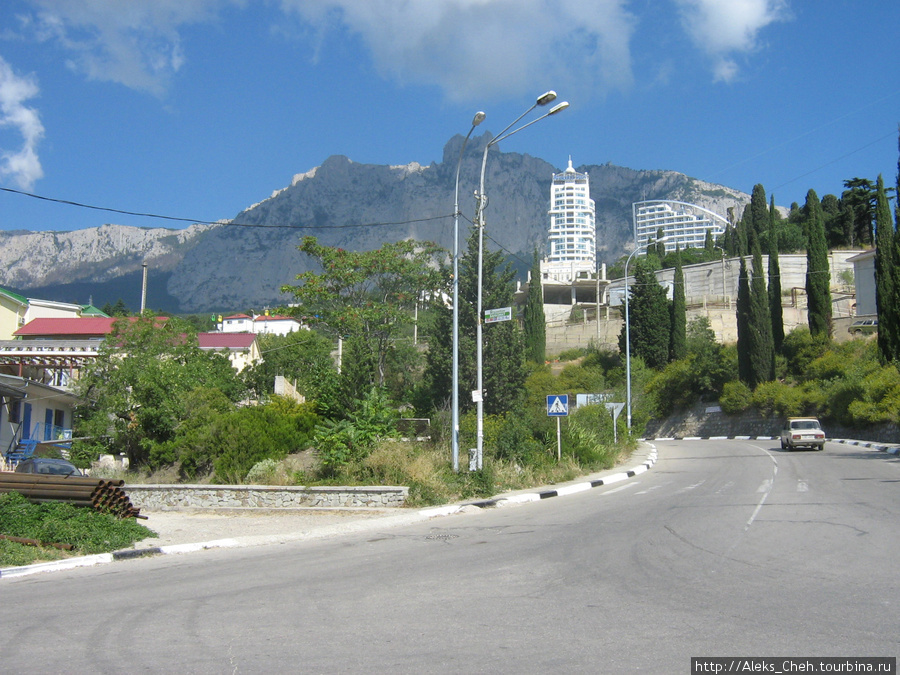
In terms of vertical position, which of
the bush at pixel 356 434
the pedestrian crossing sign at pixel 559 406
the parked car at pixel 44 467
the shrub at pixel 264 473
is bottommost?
the shrub at pixel 264 473

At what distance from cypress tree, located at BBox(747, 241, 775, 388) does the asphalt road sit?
40.9 metres

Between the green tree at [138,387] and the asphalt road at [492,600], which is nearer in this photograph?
the asphalt road at [492,600]

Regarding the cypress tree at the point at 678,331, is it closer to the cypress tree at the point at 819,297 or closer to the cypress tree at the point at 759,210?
the cypress tree at the point at 819,297

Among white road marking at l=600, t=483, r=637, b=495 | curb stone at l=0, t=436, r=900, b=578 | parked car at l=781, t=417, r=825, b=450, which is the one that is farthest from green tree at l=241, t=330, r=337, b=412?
parked car at l=781, t=417, r=825, b=450

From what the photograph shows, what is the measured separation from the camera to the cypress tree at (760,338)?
5028 centimetres

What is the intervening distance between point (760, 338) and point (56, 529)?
161ft

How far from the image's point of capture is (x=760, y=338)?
50.2 meters

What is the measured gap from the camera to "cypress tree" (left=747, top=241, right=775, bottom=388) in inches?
1980

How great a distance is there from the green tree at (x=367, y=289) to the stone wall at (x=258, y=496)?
52.7 feet

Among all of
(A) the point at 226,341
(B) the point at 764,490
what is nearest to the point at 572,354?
(A) the point at 226,341

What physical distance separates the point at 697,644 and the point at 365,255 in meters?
30.8

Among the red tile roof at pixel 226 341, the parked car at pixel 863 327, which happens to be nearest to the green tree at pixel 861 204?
the parked car at pixel 863 327

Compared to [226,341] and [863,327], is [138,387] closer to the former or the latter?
[226,341]

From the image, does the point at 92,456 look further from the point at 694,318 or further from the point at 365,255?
the point at 694,318
